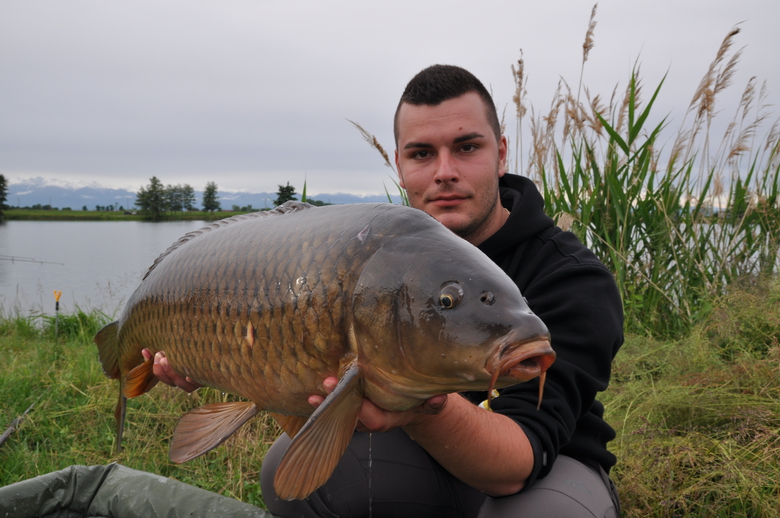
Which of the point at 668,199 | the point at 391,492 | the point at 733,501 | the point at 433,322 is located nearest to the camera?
the point at 433,322

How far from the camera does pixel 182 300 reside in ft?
5.08

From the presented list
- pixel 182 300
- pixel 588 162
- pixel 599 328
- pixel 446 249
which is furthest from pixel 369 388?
pixel 588 162

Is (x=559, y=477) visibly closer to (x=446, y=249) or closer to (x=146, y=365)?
(x=446, y=249)

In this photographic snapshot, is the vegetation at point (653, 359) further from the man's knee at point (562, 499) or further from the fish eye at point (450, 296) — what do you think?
the fish eye at point (450, 296)

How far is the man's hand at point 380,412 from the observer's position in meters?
1.09

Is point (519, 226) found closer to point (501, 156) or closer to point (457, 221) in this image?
point (457, 221)

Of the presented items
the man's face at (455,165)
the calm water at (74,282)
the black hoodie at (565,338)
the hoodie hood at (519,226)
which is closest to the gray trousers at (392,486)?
the black hoodie at (565,338)

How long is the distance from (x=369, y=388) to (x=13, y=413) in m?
2.90

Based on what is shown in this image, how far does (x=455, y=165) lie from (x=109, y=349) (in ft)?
4.92

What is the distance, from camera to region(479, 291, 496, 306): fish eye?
0.94 metres

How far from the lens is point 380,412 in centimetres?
109

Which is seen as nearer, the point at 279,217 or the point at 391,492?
the point at 279,217

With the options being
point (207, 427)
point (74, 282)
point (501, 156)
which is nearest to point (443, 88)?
point (501, 156)

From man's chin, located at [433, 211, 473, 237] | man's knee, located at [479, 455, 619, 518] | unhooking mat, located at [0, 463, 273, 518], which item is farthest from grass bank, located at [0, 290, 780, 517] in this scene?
man's chin, located at [433, 211, 473, 237]
